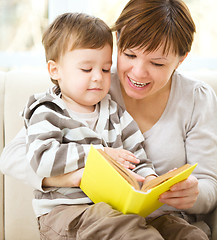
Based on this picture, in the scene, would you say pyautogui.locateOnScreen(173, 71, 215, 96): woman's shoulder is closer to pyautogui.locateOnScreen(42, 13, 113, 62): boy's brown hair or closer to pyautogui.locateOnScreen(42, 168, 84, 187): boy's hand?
pyautogui.locateOnScreen(42, 13, 113, 62): boy's brown hair

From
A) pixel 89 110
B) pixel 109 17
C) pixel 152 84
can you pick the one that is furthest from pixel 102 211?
pixel 109 17

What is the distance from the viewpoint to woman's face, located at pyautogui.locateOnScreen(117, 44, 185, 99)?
148cm

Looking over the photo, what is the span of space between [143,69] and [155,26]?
16 cm

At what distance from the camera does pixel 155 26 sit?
1.45 meters

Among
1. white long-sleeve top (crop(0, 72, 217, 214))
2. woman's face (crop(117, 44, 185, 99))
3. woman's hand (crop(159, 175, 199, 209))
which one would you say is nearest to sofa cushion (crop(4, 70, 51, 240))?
white long-sleeve top (crop(0, 72, 217, 214))

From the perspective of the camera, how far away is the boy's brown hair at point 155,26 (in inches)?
56.9

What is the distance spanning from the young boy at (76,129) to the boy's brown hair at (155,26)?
0.27 feet

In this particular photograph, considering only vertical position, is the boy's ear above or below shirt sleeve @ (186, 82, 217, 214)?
above

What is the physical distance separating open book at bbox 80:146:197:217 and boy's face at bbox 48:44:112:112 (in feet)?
1.12

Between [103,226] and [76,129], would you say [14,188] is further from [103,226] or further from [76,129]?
[103,226]

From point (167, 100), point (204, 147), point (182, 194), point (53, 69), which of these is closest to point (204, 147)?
point (204, 147)

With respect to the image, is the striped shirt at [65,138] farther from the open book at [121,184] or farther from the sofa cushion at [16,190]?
the sofa cushion at [16,190]

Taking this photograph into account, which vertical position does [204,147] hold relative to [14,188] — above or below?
above

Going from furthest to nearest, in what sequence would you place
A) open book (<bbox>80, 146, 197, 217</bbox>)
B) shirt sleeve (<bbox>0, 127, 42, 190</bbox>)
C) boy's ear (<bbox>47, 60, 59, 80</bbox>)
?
boy's ear (<bbox>47, 60, 59, 80</bbox>)
shirt sleeve (<bbox>0, 127, 42, 190</bbox>)
open book (<bbox>80, 146, 197, 217</bbox>)
